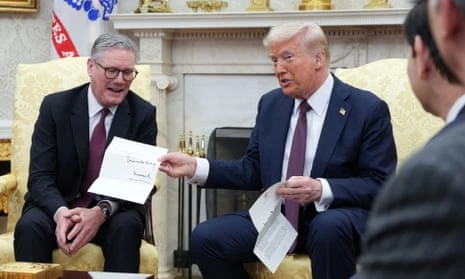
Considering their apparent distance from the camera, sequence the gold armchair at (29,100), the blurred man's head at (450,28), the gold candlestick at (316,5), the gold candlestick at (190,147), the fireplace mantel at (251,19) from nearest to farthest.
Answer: the blurred man's head at (450,28) → the gold armchair at (29,100) → the fireplace mantel at (251,19) → the gold candlestick at (316,5) → the gold candlestick at (190,147)

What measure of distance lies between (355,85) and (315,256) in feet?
3.01

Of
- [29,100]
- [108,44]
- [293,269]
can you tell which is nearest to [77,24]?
[29,100]

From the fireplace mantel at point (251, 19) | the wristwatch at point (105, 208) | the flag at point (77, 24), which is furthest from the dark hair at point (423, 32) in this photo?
the flag at point (77, 24)

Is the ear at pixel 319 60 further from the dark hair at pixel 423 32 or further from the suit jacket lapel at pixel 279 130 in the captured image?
the dark hair at pixel 423 32

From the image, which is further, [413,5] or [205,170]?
[205,170]

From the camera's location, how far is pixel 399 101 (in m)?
3.25

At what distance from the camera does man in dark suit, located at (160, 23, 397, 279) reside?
274cm

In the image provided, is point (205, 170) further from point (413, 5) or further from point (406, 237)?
point (406, 237)

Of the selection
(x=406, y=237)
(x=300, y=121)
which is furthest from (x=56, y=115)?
(x=406, y=237)

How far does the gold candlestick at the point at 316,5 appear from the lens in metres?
4.28

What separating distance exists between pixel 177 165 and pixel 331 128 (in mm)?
573

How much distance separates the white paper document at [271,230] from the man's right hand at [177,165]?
11.9 inches

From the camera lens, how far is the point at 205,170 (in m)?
3.01

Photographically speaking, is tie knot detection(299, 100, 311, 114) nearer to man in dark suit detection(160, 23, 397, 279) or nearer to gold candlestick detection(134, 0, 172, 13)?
man in dark suit detection(160, 23, 397, 279)
